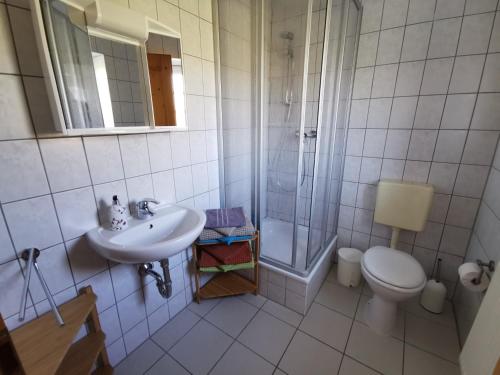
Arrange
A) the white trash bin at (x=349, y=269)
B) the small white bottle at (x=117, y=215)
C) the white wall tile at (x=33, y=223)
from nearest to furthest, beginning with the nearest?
the white wall tile at (x=33, y=223), the small white bottle at (x=117, y=215), the white trash bin at (x=349, y=269)

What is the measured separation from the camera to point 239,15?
1.50 meters

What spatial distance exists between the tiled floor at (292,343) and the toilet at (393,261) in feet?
0.47

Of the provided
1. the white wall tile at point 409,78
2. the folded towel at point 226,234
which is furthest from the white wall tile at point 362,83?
the folded towel at point 226,234

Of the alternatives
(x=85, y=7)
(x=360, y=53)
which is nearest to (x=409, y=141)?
(x=360, y=53)

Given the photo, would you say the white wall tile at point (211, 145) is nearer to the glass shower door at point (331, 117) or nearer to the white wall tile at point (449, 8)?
the glass shower door at point (331, 117)

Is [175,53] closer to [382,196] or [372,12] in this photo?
[372,12]

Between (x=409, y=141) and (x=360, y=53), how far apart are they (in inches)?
28.9

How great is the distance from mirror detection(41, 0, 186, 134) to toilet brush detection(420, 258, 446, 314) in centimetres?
202

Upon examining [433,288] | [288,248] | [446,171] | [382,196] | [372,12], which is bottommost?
[433,288]

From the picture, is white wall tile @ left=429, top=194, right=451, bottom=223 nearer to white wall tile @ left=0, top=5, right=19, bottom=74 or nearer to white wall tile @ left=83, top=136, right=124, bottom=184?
white wall tile @ left=83, top=136, right=124, bottom=184

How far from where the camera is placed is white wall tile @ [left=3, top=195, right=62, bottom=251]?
0.89 meters

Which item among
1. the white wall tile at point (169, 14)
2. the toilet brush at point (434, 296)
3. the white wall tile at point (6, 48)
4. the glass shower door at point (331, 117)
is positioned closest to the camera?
the white wall tile at point (6, 48)

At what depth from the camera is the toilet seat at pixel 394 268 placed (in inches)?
54.7

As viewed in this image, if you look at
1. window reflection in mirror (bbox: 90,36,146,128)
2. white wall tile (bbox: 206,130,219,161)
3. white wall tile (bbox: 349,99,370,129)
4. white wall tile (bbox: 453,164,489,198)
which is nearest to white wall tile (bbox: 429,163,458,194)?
white wall tile (bbox: 453,164,489,198)
